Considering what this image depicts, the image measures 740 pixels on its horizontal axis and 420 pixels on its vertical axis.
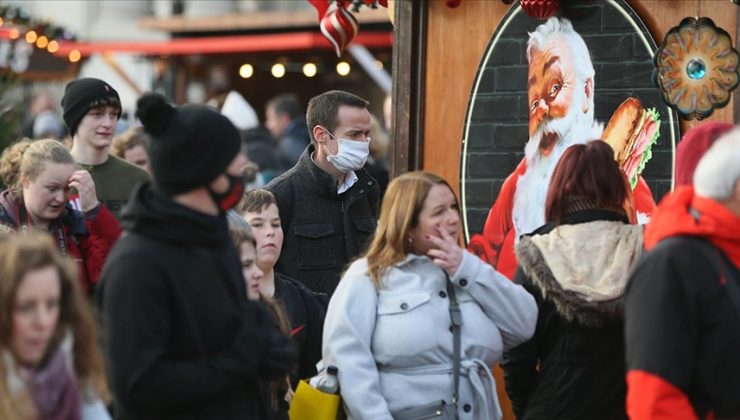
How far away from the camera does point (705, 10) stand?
660cm

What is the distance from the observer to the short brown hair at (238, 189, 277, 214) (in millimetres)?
6387

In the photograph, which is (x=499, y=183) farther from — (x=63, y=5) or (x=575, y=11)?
(x=63, y=5)

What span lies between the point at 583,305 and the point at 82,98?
10.9ft

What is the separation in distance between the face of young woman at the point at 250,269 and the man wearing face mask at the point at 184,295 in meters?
0.52

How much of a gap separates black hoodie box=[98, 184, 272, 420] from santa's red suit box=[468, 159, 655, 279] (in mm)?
2749

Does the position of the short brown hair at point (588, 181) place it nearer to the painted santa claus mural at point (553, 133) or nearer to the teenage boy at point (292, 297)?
the painted santa claus mural at point (553, 133)

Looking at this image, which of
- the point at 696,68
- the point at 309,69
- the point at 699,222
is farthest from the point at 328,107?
the point at 309,69

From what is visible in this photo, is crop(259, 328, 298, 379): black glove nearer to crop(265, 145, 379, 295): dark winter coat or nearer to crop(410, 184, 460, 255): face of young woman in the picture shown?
crop(410, 184, 460, 255): face of young woman

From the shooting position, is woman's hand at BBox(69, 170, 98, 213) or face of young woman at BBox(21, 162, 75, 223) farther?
woman's hand at BBox(69, 170, 98, 213)

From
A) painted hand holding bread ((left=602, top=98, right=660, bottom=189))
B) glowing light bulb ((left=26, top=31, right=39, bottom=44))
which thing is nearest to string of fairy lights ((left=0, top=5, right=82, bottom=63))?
glowing light bulb ((left=26, top=31, right=39, bottom=44))

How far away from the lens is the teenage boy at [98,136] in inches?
306

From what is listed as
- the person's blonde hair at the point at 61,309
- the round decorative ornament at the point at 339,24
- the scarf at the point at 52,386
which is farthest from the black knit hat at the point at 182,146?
the round decorative ornament at the point at 339,24

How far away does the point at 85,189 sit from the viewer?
702 centimetres

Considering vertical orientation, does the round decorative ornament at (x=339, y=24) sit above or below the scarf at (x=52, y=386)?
above
